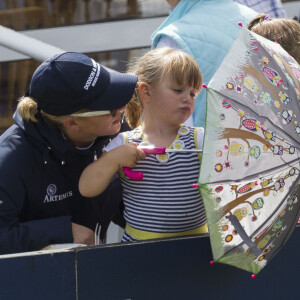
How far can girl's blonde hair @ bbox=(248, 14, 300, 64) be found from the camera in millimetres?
3367

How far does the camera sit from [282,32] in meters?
3.38

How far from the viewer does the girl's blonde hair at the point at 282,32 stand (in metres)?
3.37

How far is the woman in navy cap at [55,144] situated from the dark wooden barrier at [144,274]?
0.83 ft

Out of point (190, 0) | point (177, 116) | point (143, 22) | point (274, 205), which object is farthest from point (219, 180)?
point (143, 22)

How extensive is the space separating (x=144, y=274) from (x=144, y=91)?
712 mm

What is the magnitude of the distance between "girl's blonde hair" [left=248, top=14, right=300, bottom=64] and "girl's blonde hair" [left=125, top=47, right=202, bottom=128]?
523 mm

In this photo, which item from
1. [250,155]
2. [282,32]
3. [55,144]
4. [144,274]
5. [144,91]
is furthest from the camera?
[282,32]

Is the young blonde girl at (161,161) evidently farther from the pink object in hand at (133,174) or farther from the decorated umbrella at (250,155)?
the decorated umbrella at (250,155)

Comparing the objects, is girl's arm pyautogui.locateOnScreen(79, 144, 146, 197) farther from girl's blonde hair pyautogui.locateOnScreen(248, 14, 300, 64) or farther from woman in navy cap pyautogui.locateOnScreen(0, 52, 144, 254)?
girl's blonde hair pyautogui.locateOnScreen(248, 14, 300, 64)

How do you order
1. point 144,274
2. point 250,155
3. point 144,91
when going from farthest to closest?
point 144,91 < point 144,274 < point 250,155

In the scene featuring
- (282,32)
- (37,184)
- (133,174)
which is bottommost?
(37,184)

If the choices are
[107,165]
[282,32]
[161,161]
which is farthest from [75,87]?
[282,32]

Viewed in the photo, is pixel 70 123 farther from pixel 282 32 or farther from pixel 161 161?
pixel 282 32

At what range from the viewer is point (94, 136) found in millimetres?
3010
